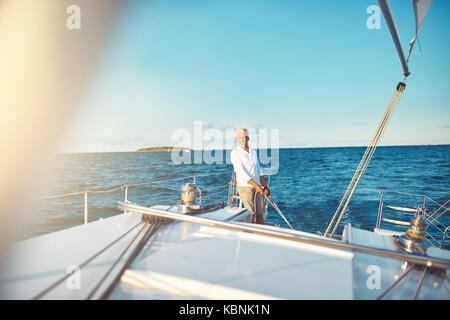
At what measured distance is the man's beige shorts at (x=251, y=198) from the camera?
10.3 feet

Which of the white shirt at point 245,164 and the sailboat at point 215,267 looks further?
the white shirt at point 245,164

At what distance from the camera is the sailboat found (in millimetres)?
1018

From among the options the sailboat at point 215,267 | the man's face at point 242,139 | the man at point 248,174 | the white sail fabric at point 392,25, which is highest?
the white sail fabric at point 392,25

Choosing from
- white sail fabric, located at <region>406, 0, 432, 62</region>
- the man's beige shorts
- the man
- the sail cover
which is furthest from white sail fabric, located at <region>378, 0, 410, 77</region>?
the man's beige shorts

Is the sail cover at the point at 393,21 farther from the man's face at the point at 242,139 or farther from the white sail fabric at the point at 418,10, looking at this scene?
the man's face at the point at 242,139

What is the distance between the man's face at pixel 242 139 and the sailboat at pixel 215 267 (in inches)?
65.2

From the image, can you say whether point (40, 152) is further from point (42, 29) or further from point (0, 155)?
point (42, 29)

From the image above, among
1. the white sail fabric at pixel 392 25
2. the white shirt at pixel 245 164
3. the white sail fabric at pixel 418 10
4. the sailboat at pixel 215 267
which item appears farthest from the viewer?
the white shirt at pixel 245 164

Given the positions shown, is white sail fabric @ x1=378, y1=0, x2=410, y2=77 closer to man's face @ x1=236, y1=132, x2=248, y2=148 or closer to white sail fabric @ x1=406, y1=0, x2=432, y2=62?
white sail fabric @ x1=406, y1=0, x2=432, y2=62

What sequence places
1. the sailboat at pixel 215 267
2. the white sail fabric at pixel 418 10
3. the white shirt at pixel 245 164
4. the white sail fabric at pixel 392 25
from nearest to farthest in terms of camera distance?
the sailboat at pixel 215 267 < the white sail fabric at pixel 392 25 < the white sail fabric at pixel 418 10 < the white shirt at pixel 245 164

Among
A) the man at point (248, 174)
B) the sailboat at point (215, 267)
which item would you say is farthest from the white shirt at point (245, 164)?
the sailboat at point (215, 267)

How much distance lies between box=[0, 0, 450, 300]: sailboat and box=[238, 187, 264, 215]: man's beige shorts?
4.96ft
